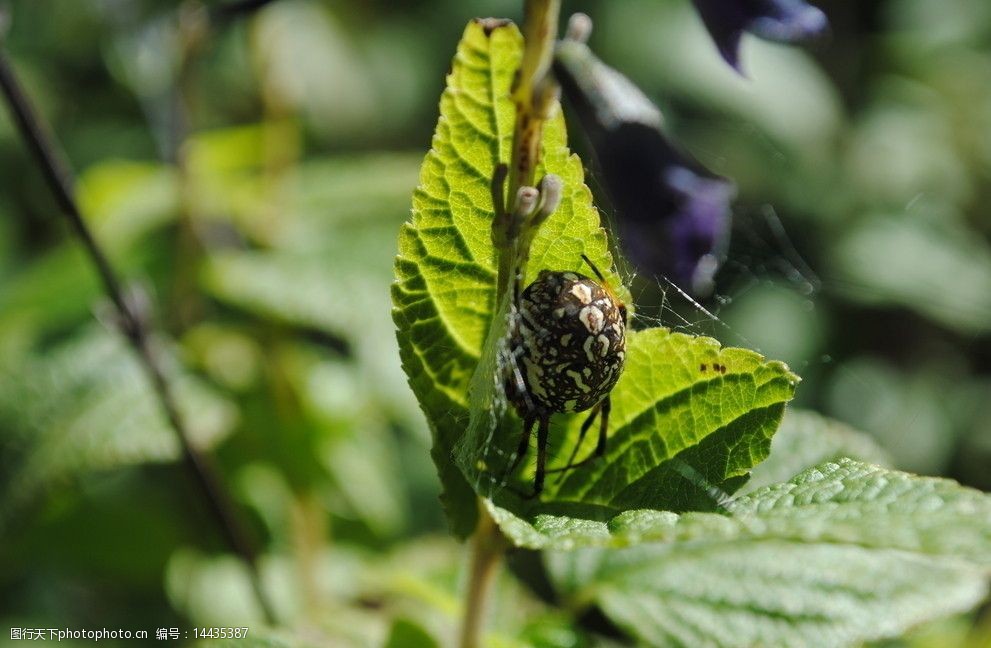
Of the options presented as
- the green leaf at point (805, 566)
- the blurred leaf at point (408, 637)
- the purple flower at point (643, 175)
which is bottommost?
the blurred leaf at point (408, 637)

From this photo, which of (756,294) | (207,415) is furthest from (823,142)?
(207,415)

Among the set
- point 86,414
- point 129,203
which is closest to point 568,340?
point 86,414

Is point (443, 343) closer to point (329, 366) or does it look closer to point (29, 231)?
point (329, 366)

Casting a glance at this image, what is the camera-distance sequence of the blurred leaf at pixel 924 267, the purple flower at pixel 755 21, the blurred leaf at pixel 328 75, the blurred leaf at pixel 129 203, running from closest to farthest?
the purple flower at pixel 755 21
the blurred leaf at pixel 129 203
the blurred leaf at pixel 924 267
the blurred leaf at pixel 328 75

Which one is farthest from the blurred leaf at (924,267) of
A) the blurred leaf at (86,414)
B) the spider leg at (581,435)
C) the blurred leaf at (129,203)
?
the spider leg at (581,435)

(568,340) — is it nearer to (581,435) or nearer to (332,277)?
(581,435)

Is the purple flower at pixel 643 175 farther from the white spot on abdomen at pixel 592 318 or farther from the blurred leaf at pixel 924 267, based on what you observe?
the blurred leaf at pixel 924 267

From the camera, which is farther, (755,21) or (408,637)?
(408,637)

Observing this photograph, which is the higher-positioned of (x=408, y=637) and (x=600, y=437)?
(x=600, y=437)
